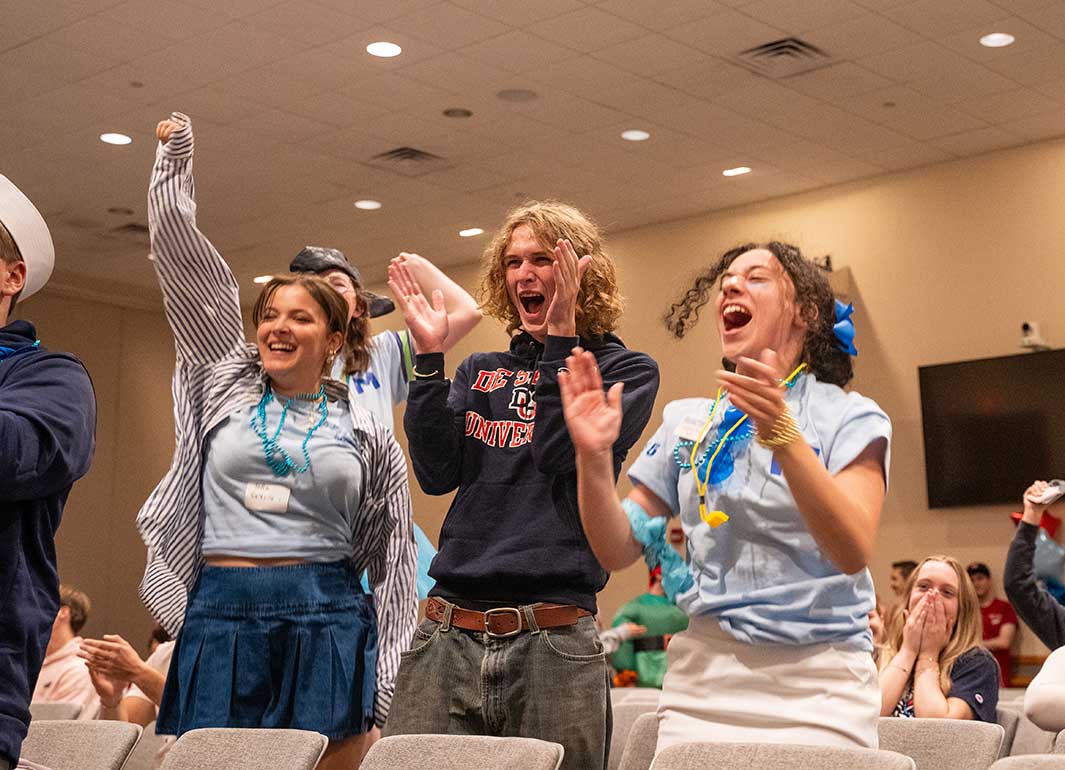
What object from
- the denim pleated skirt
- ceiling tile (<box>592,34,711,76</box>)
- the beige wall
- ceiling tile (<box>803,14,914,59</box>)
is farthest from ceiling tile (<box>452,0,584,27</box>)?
the denim pleated skirt

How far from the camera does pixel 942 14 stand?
7453 millimetres

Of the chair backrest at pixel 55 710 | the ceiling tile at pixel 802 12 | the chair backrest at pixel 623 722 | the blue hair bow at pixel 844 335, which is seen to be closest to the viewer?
the blue hair bow at pixel 844 335

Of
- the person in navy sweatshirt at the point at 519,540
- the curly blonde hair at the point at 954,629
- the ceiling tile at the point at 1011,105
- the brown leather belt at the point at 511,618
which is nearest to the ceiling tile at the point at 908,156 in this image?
the ceiling tile at the point at 1011,105

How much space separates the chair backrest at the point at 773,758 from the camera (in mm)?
1847

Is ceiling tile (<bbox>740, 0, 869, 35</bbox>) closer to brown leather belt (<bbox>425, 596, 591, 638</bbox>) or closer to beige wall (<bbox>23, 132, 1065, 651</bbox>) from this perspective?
beige wall (<bbox>23, 132, 1065, 651</bbox>)

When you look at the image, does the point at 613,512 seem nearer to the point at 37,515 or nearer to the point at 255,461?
the point at 37,515

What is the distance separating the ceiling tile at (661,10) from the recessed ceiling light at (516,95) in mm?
1235

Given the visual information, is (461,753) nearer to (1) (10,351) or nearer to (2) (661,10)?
(1) (10,351)

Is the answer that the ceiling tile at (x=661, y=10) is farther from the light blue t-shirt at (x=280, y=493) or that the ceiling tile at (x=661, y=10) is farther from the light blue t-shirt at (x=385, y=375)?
the light blue t-shirt at (x=280, y=493)

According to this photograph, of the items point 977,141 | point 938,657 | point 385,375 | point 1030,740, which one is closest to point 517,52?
point 977,141

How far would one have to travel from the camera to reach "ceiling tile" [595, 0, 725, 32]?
7.31m

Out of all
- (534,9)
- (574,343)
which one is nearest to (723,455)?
(574,343)

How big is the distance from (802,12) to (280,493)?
551 cm

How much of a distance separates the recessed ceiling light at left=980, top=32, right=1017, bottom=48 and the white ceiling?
0.18ft
